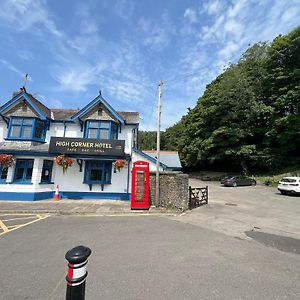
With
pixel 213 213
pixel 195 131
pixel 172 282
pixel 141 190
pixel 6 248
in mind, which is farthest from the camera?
pixel 195 131

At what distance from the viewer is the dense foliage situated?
3067 cm

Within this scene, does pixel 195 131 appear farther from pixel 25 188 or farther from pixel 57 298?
pixel 57 298

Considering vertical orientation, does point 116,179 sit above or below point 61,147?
below

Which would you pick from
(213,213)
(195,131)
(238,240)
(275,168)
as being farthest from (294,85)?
(238,240)

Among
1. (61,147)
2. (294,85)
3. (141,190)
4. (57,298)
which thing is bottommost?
(57,298)

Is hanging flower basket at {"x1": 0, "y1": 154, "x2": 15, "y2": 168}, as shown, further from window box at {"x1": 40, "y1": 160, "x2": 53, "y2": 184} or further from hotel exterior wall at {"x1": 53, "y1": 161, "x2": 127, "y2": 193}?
hotel exterior wall at {"x1": 53, "y1": 161, "x2": 127, "y2": 193}

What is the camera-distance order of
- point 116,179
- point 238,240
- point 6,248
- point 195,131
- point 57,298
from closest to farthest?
point 57,298 < point 6,248 < point 238,240 < point 116,179 < point 195,131

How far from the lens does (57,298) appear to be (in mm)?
3656

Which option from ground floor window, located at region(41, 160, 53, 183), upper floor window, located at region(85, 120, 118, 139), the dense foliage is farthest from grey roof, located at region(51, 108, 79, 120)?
the dense foliage

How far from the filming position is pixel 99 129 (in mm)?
15945

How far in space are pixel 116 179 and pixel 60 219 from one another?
6.02m

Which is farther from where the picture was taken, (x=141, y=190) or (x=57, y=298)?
(x=141, y=190)

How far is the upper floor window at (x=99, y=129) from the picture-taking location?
15883mm

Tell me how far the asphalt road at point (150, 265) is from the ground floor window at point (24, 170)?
781 centimetres
